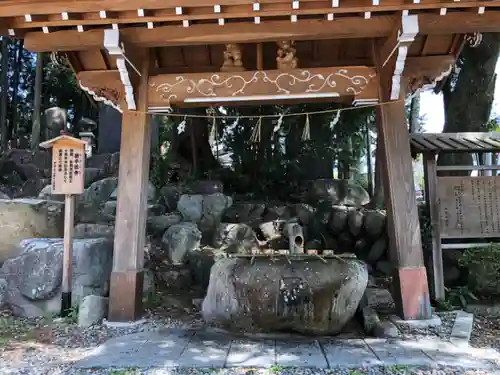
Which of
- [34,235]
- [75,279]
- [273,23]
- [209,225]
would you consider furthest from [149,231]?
[273,23]

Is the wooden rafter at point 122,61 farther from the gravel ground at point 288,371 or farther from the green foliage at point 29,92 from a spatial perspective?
the green foliage at point 29,92

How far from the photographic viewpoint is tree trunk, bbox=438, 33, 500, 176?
790 cm

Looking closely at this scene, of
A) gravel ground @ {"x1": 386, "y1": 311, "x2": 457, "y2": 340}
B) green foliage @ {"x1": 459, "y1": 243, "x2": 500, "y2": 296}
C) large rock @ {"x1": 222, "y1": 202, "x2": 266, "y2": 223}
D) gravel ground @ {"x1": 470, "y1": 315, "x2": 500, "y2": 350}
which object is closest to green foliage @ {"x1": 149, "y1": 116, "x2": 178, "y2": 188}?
large rock @ {"x1": 222, "y1": 202, "x2": 266, "y2": 223}

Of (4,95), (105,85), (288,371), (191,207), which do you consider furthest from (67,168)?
(4,95)

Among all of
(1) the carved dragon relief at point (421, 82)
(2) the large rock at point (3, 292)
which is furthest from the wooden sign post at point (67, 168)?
(1) the carved dragon relief at point (421, 82)

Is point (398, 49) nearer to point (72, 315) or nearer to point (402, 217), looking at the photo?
point (402, 217)

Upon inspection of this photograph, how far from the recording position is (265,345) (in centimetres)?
430

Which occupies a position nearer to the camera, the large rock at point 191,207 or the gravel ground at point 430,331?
the gravel ground at point 430,331

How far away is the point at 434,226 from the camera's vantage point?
20.3 feet

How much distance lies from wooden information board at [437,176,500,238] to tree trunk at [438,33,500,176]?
1.65m

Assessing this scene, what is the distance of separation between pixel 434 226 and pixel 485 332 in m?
1.64

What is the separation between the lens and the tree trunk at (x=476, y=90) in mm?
7902

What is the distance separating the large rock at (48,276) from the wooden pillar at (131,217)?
0.92 meters

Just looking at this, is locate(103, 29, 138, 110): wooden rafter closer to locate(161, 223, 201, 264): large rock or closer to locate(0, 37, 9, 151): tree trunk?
locate(161, 223, 201, 264): large rock
